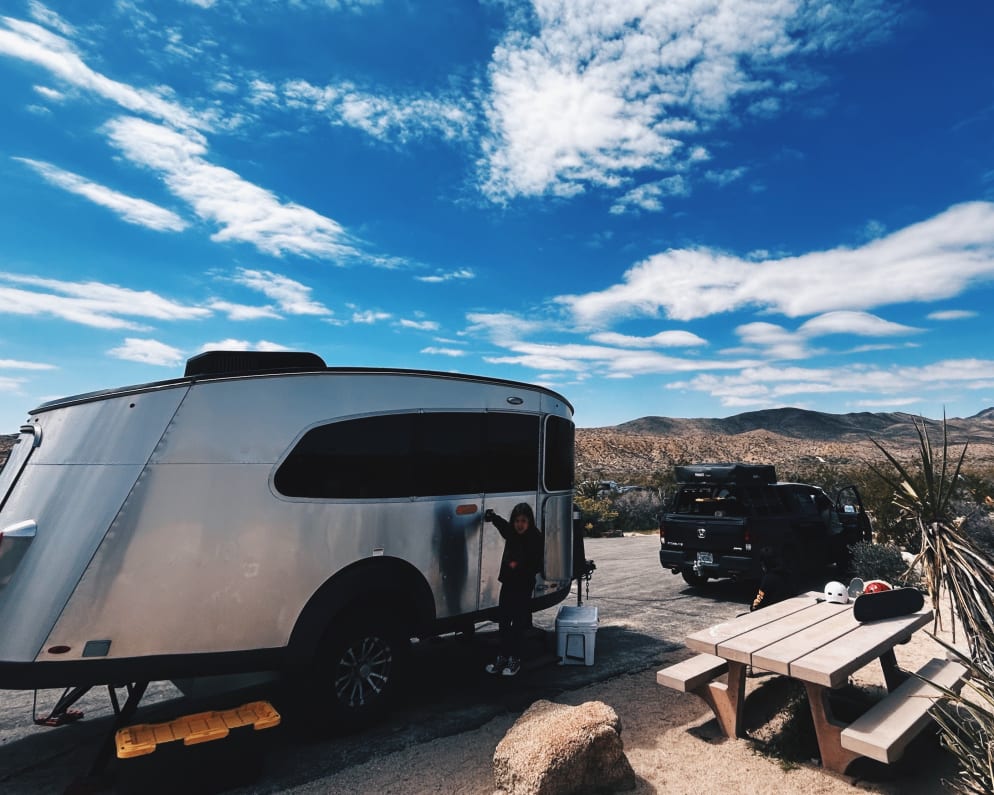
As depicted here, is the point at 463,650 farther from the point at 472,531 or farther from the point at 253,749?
the point at 253,749

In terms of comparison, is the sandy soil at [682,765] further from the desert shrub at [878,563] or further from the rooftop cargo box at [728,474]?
the desert shrub at [878,563]

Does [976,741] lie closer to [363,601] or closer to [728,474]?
[363,601]

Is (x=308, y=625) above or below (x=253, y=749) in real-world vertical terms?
above

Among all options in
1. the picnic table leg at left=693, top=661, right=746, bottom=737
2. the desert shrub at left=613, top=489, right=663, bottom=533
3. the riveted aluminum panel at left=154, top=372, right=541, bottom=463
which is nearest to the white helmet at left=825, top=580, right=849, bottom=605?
the picnic table leg at left=693, top=661, right=746, bottom=737

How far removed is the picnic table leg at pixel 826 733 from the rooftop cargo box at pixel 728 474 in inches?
218

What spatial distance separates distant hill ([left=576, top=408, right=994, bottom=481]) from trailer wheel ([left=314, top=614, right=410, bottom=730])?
4.68 meters

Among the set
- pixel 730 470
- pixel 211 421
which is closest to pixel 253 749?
pixel 211 421

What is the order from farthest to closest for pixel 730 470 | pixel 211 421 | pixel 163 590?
pixel 730 470 < pixel 211 421 < pixel 163 590

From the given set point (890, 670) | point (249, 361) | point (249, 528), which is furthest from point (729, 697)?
point (249, 361)

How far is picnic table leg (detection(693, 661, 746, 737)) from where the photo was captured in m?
4.61

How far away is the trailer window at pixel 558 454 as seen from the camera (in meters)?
6.66

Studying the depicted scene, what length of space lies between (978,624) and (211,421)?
5430 mm

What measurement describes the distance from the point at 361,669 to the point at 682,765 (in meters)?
2.47

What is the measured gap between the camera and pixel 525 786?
3.68 meters
